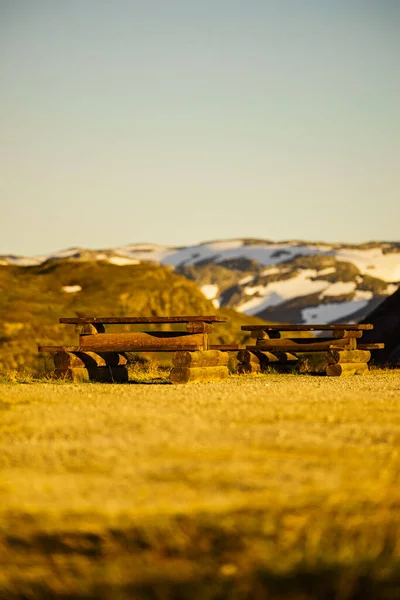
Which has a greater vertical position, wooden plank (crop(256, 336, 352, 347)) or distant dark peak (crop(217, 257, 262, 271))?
distant dark peak (crop(217, 257, 262, 271))

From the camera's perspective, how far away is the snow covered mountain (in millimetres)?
75188

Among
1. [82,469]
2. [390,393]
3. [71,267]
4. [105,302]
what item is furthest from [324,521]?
[71,267]

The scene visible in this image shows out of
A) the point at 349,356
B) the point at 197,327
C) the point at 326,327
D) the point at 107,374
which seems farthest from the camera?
the point at 349,356

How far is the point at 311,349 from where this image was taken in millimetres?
20328

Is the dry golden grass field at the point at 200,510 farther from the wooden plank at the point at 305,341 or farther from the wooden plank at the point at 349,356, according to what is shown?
the wooden plank at the point at 305,341

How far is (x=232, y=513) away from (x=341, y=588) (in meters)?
1.03

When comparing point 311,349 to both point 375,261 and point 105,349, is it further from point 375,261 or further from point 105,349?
point 375,261

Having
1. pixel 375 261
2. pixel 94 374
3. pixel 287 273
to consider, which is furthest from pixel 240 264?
pixel 94 374

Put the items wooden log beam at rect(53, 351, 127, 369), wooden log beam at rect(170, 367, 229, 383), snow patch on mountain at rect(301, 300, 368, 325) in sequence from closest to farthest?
wooden log beam at rect(170, 367, 229, 383), wooden log beam at rect(53, 351, 127, 369), snow patch on mountain at rect(301, 300, 368, 325)

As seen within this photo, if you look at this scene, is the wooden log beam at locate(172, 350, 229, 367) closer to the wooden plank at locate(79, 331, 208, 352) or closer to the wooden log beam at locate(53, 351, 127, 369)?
the wooden plank at locate(79, 331, 208, 352)

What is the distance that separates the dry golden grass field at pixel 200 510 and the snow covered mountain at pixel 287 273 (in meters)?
52.8

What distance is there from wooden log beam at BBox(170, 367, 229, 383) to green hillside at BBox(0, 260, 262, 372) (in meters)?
14.8

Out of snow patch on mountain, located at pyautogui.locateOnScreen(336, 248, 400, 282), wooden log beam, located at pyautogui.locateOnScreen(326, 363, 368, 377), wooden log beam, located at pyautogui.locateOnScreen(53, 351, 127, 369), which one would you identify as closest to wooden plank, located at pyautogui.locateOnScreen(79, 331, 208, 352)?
wooden log beam, located at pyautogui.locateOnScreen(53, 351, 127, 369)

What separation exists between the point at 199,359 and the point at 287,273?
77.9 metres
